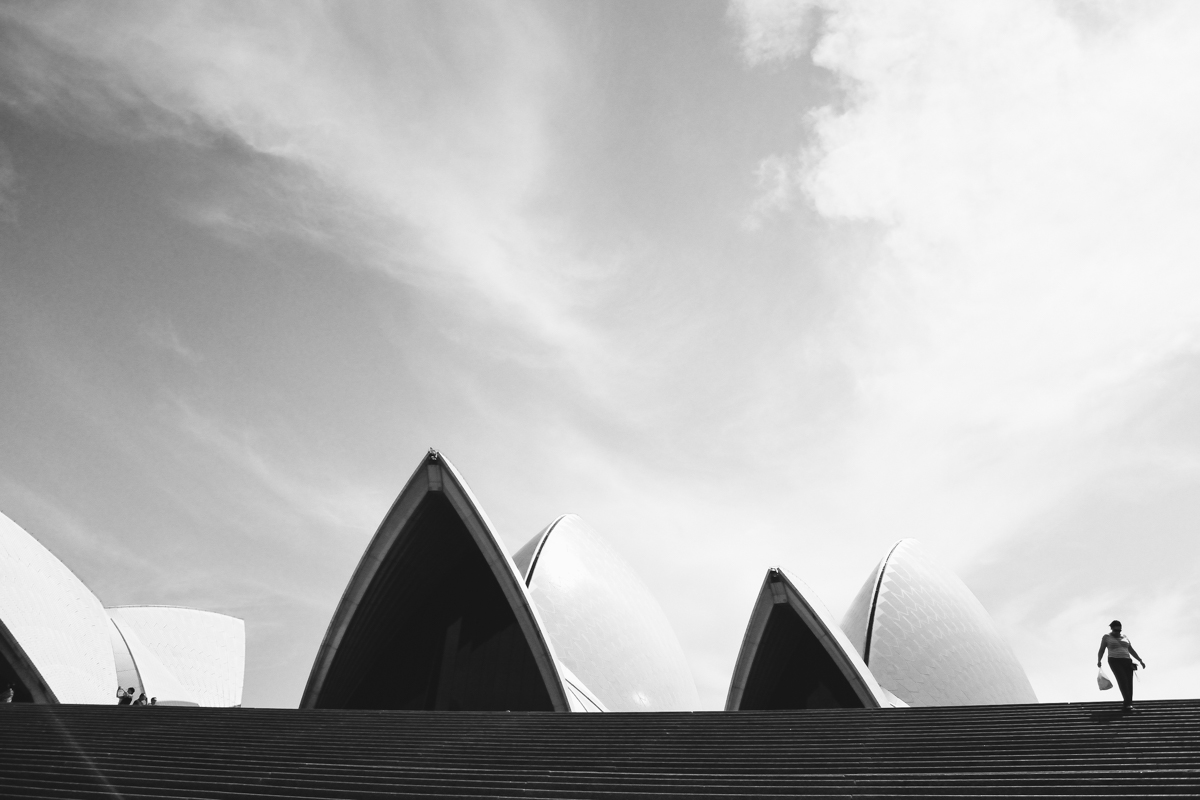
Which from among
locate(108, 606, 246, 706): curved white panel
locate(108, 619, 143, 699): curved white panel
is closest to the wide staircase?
locate(108, 619, 143, 699): curved white panel

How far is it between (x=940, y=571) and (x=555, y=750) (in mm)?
20916

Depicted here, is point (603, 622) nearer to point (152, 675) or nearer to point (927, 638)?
point (927, 638)

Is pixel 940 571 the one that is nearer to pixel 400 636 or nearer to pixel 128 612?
pixel 400 636

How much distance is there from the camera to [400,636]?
15758 mm

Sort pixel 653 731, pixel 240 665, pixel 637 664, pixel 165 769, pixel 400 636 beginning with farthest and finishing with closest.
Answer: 1. pixel 240 665
2. pixel 637 664
3. pixel 400 636
4. pixel 653 731
5. pixel 165 769

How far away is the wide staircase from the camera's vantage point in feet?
14.6

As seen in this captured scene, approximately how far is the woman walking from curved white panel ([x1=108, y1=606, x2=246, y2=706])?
25.9m

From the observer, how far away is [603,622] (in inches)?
760

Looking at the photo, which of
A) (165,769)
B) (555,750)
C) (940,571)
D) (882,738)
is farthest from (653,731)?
(940,571)

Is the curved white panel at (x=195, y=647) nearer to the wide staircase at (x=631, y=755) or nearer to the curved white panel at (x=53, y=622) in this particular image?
the curved white panel at (x=53, y=622)

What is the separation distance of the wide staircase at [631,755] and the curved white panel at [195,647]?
20.9 meters

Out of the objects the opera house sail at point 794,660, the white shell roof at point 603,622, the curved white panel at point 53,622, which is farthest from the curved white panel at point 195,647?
the opera house sail at point 794,660

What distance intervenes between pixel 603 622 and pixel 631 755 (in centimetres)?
1414

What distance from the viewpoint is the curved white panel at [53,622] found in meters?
15.7
